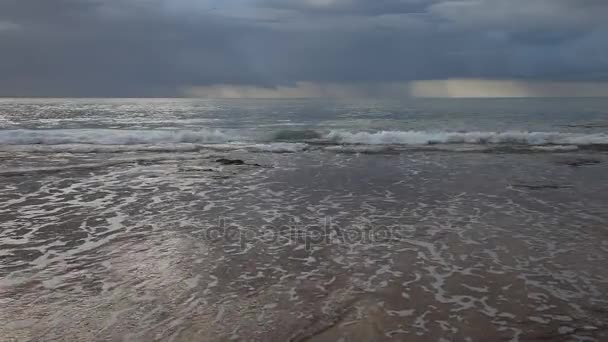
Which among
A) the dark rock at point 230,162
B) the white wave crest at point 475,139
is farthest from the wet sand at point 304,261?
the white wave crest at point 475,139

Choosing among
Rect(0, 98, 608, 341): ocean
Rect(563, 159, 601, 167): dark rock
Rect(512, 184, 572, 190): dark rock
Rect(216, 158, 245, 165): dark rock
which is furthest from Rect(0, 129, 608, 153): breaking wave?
Rect(512, 184, 572, 190): dark rock

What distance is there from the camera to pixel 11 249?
263 inches

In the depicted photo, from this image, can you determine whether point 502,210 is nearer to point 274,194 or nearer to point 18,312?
point 274,194

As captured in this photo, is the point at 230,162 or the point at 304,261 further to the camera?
the point at 230,162

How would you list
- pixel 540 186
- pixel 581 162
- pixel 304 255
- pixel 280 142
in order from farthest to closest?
pixel 280 142 < pixel 581 162 < pixel 540 186 < pixel 304 255

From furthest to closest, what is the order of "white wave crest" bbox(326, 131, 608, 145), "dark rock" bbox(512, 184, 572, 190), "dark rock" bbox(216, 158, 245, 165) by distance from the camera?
1. "white wave crest" bbox(326, 131, 608, 145)
2. "dark rock" bbox(216, 158, 245, 165)
3. "dark rock" bbox(512, 184, 572, 190)

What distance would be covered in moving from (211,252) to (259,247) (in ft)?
2.32

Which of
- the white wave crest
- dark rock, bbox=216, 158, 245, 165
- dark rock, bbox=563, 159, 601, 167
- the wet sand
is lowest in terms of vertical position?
the wet sand

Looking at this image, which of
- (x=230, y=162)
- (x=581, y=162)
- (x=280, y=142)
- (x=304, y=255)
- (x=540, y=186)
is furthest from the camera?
(x=280, y=142)

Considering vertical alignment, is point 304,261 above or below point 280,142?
below

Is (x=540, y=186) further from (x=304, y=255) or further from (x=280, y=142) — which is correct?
(x=280, y=142)

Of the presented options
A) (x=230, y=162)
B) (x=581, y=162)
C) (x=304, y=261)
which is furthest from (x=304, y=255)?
(x=581, y=162)

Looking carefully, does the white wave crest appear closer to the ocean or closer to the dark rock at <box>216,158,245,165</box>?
the dark rock at <box>216,158,245,165</box>

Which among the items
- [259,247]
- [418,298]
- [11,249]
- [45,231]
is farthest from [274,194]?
[418,298]
